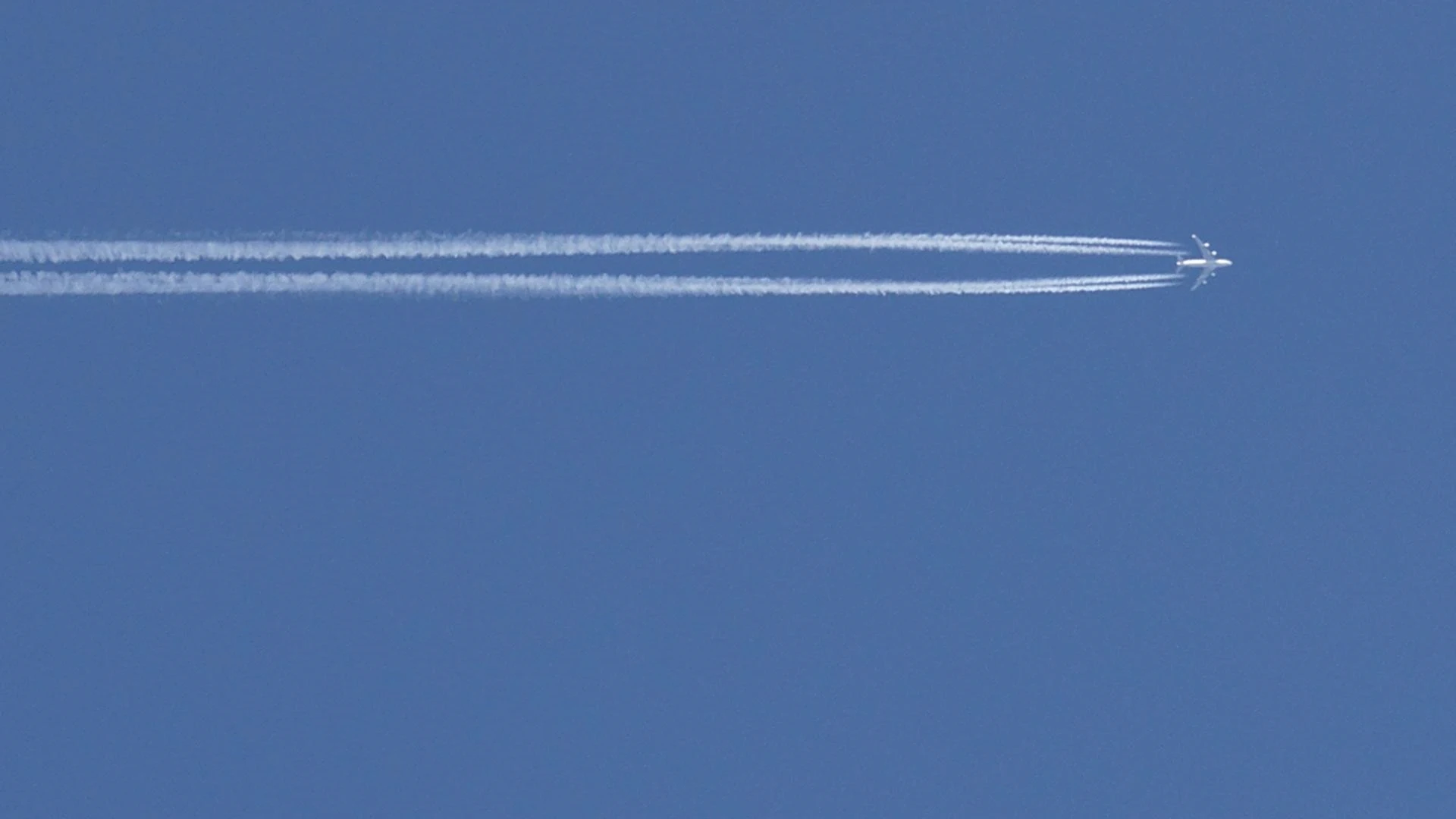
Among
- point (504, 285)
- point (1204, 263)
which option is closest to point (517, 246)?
point (504, 285)

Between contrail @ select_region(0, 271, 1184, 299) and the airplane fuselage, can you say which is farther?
the airplane fuselage

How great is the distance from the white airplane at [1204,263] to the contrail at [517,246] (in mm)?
301

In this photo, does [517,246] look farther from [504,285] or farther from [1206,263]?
[1206,263]

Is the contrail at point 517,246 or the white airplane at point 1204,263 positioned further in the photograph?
the white airplane at point 1204,263

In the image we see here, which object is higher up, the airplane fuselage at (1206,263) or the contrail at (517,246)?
the airplane fuselage at (1206,263)

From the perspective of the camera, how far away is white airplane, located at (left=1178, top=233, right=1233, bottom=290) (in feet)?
92.2

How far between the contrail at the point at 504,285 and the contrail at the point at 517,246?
0.27 metres

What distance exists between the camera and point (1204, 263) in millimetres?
28203

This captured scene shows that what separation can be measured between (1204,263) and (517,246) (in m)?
11.2

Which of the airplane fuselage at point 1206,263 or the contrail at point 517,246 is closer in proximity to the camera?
the contrail at point 517,246

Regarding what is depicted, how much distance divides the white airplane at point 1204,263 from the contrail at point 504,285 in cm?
25

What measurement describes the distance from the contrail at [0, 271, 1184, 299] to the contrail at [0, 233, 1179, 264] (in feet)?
0.88

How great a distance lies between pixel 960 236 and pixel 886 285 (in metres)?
1.45

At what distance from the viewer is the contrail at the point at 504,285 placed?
22672 mm
